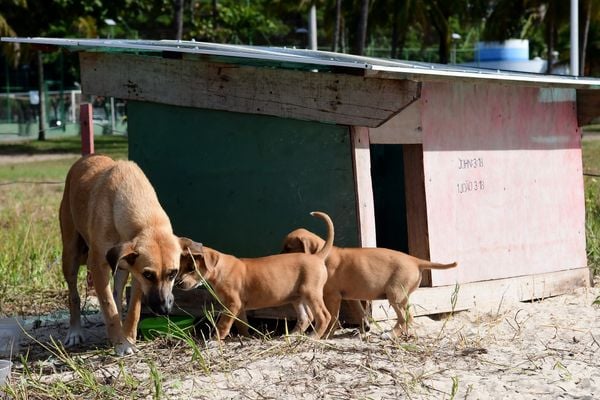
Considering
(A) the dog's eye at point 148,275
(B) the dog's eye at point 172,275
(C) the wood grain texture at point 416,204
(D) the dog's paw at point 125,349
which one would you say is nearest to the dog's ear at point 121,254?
(A) the dog's eye at point 148,275

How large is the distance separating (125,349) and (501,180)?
12.0 feet

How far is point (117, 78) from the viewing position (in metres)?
9.49

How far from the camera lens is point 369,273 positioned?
7.99 metres

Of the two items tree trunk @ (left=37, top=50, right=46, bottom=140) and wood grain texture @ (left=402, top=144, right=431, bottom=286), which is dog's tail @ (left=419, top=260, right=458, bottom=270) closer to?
wood grain texture @ (left=402, top=144, right=431, bottom=286)

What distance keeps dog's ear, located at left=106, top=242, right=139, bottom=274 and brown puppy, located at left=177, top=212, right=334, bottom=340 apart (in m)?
0.44

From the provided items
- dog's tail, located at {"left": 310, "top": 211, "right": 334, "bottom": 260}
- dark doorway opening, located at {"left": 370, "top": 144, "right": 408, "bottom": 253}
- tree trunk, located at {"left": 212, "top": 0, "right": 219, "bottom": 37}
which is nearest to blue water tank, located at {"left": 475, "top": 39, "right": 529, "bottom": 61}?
tree trunk, located at {"left": 212, "top": 0, "right": 219, "bottom": 37}

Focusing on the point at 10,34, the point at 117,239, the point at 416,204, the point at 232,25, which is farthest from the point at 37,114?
the point at 117,239

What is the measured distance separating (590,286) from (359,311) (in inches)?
119

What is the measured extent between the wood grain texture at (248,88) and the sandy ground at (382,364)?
1.61m

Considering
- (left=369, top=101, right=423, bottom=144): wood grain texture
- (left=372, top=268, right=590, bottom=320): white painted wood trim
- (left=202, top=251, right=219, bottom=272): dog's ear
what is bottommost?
(left=372, top=268, right=590, bottom=320): white painted wood trim

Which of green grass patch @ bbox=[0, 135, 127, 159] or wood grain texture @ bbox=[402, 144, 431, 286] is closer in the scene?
wood grain texture @ bbox=[402, 144, 431, 286]

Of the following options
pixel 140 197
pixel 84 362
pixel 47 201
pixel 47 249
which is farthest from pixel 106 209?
pixel 47 201

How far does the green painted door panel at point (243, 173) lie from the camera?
845cm

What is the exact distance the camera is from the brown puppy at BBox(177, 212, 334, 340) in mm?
7895
